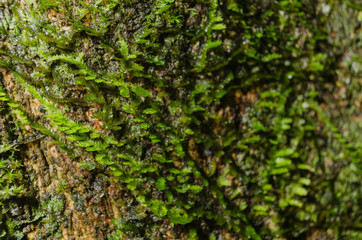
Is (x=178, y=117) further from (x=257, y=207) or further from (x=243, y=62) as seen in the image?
(x=257, y=207)

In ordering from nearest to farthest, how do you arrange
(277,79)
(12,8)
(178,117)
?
(12,8), (178,117), (277,79)

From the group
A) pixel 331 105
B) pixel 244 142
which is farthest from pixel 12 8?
pixel 331 105

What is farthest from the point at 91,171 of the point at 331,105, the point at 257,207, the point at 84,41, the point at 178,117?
the point at 331,105

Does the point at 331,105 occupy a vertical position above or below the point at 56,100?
below

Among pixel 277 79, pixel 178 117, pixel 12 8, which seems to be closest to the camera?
pixel 12 8

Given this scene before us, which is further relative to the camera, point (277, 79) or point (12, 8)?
point (277, 79)

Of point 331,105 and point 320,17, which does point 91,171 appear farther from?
point 320,17

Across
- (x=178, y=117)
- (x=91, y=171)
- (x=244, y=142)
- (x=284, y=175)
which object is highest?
(x=178, y=117)
